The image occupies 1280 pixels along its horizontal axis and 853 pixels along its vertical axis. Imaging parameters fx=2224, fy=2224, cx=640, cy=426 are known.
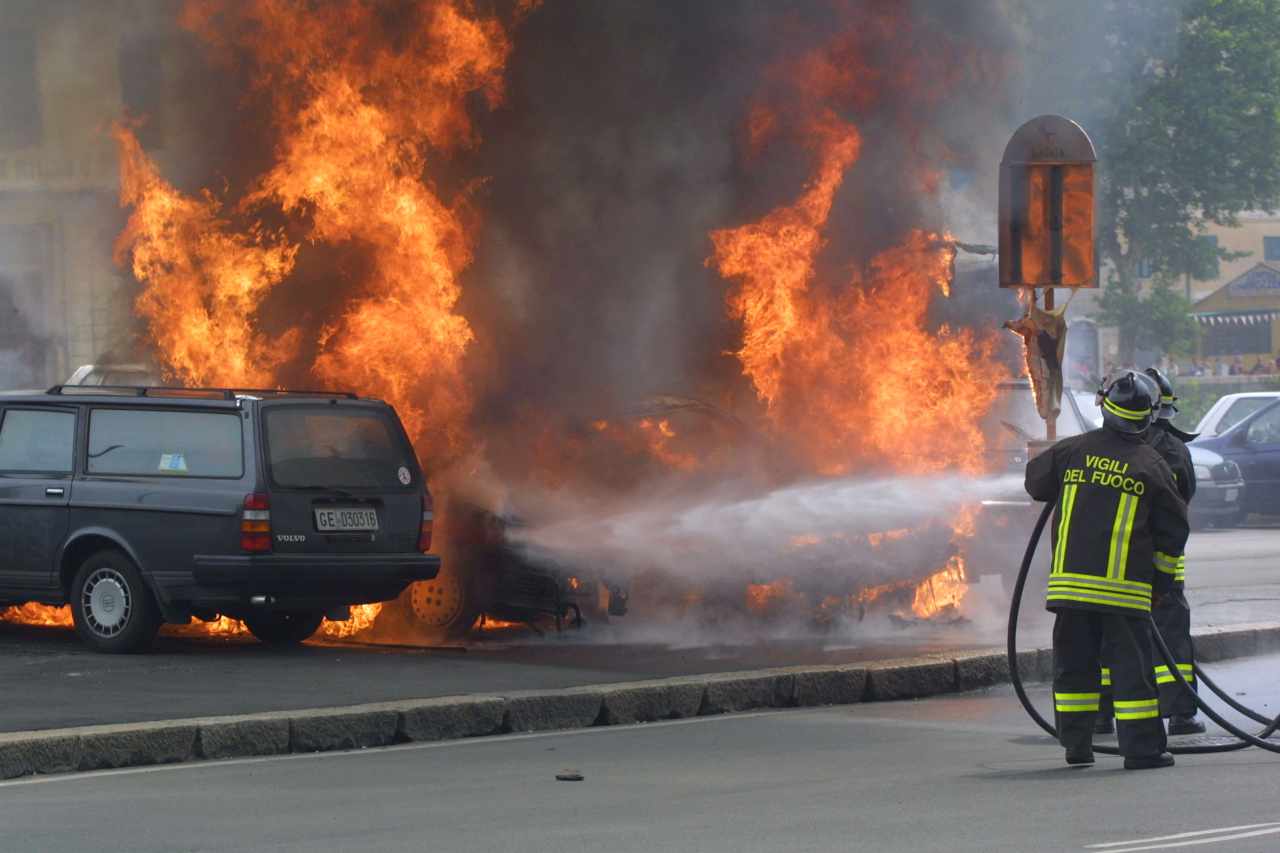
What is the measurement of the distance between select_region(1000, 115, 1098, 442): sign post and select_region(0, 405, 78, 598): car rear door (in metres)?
5.93

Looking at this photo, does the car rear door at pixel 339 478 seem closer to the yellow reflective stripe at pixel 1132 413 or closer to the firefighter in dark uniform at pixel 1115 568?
the firefighter in dark uniform at pixel 1115 568

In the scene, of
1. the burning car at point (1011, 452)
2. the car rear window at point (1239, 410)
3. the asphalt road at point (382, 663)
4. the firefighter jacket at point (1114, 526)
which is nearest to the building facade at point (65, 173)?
the asphalt road at point (382, 663)

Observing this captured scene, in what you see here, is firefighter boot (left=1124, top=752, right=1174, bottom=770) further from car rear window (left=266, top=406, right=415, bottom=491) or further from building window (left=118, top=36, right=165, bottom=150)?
building window (left=118, top=36, right=165, bottom=150)

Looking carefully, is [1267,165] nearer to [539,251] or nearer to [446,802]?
[539,251]

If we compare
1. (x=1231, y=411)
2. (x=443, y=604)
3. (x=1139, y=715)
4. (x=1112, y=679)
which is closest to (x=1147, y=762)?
(x=1139, y=715)

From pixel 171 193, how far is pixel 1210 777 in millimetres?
9676

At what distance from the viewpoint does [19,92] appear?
862 inches

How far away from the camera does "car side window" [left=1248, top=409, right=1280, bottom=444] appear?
91.4ft

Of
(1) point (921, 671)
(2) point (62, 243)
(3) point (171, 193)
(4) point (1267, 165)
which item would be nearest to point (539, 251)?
(3) point (171, 193)

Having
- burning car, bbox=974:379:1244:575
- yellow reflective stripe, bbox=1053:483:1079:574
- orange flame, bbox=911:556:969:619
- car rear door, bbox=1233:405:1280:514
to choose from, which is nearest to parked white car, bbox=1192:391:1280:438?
car rear door, bbox=1233:405:1280:514

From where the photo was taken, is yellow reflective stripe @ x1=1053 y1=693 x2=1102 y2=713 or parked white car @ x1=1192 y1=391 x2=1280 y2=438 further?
parked white car @ x1=1192 y1=391 x2=1280 y2=438

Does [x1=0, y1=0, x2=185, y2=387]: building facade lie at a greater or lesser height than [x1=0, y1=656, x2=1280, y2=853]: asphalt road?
greater

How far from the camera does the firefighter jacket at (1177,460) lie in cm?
984

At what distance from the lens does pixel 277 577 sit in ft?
41.0
